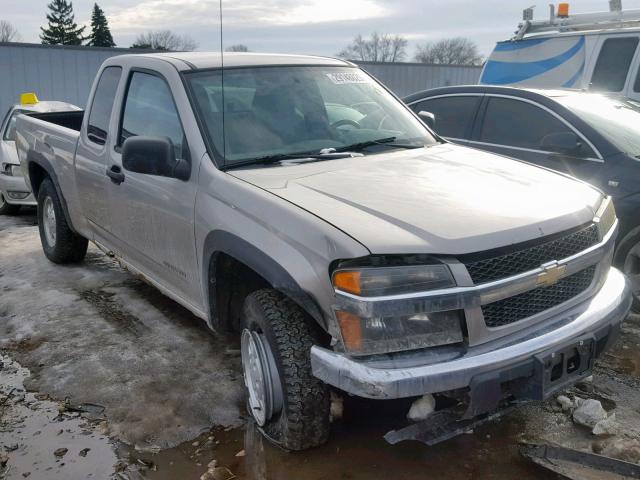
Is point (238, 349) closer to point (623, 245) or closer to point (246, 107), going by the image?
point (246, 107)

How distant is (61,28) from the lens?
178 feet

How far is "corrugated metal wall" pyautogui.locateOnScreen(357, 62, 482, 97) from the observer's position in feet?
75.1

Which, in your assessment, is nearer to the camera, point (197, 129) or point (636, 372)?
point (197, 129)

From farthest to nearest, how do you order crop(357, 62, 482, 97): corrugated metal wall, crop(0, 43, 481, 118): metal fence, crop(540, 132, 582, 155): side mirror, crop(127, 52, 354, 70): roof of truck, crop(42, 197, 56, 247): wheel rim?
crop(357, 62, 482, 97): corrugated metal wall, crop(0, 43, 481, 118): metal fence, crop(42, 197, 56, 247): wheel rim, crop(540, 132, 582, 155): side mirror, crop(127, 52, 354, 70): roof of truck

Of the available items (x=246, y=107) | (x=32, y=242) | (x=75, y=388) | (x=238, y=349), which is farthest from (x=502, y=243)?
(x=32, y=242)

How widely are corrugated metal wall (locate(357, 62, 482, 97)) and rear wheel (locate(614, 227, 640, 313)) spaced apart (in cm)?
1843

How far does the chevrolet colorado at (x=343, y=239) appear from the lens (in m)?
2.35

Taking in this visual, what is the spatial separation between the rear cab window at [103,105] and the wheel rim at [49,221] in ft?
4.72

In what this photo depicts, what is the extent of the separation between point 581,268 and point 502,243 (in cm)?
60

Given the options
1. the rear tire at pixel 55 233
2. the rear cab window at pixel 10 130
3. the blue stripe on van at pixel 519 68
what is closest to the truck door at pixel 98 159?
the rear tire at pixel 55 233

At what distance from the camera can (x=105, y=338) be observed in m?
4.33

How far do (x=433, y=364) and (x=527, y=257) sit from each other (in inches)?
24.9

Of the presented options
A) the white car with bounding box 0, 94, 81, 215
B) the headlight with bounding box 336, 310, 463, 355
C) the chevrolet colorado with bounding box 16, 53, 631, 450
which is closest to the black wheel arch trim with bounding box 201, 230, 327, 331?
the chevrolet colorado with bounding box 16, 53, 631, 450

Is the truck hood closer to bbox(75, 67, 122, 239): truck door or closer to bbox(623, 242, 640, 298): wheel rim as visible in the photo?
bbox(623, 242, 640, 298): wheel rim
